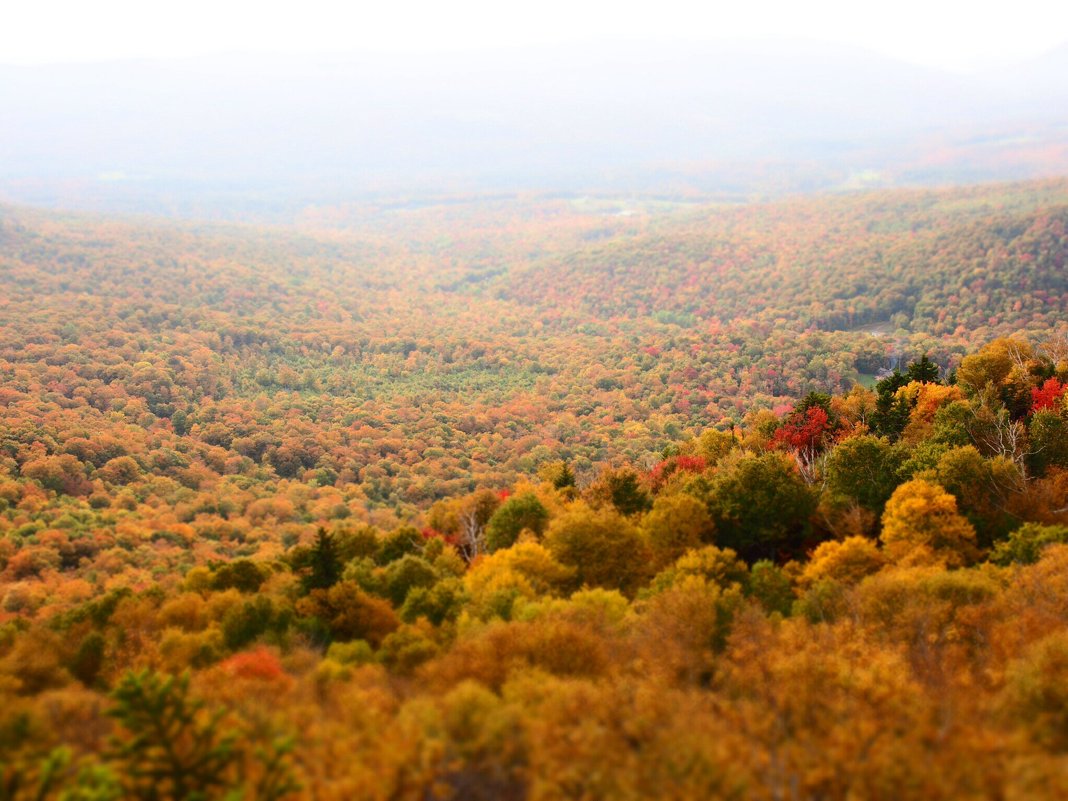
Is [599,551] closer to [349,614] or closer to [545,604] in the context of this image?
[545,604]

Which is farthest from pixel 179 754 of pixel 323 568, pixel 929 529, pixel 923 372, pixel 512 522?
pixel 923 372

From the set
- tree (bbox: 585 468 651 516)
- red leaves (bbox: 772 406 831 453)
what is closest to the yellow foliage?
tree (bbox: 585 468 651 516)

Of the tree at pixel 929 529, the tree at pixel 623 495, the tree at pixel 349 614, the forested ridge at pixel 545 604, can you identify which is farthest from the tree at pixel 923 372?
the tree at pixel 349 614

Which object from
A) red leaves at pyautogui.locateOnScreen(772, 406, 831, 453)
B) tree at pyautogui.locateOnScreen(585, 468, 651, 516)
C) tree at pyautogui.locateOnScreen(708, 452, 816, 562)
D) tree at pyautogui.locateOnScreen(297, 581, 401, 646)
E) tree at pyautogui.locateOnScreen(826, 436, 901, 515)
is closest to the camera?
tree at pyautogui.locateOnScreen(297, 581, 401, 646)

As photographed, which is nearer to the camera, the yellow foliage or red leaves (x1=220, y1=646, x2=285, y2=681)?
red leaves (x1=220, y1=646, x2=285, y2=681)

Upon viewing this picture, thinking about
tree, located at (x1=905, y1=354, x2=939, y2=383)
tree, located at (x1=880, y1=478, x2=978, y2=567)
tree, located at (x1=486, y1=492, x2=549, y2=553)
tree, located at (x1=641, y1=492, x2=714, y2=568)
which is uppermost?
tree, located at (x1=905, y1=354, x2=939, y2=383)

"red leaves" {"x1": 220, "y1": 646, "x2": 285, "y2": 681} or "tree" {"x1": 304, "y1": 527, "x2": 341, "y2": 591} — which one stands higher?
"red leaves" {"x1": 220, "y1": 646, "x2": 285, "y2": 681}

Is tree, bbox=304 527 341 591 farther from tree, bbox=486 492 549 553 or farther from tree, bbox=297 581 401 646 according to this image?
tree, bbox=486 492 549 553

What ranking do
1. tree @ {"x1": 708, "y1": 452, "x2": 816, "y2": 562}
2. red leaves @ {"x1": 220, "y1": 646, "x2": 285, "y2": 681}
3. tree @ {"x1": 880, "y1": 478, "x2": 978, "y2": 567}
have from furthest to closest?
tree @ {"x1": 708, "y1": 452, "x2": 816, "y2": 562} → tree @ {"x1": 880, "y1": 478, "x2": 978, "y2": 567} → red leaves @ {"x1": 220, "y1": 646, "x2": 285, "y2": 681}

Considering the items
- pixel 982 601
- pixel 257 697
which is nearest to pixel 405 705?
pixel 257 697

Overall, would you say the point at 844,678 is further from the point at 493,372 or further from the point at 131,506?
the point at 493,372
